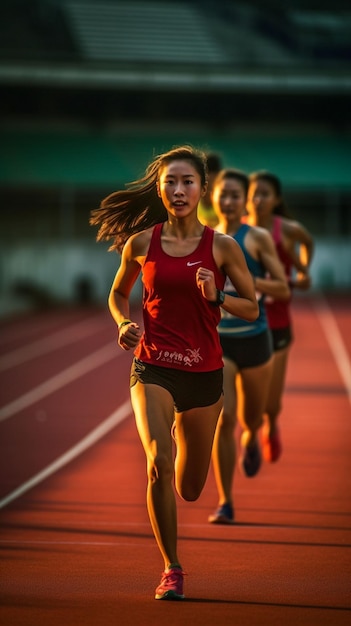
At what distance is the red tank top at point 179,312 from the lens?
20.0 ft

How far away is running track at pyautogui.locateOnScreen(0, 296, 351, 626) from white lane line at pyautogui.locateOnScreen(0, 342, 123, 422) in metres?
0.09

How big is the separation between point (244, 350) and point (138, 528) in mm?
1357

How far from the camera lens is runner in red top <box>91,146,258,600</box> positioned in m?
6.03

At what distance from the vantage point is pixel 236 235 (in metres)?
8.81

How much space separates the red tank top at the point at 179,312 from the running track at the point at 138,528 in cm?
107

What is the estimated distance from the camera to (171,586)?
6012mm

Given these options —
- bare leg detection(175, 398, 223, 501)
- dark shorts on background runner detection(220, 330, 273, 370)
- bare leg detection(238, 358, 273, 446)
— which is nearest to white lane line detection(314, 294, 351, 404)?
bare leg detection(238, 358, 273, 446)

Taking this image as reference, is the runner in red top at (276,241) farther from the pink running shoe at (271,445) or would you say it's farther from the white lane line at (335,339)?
the white lane line at (335,339)

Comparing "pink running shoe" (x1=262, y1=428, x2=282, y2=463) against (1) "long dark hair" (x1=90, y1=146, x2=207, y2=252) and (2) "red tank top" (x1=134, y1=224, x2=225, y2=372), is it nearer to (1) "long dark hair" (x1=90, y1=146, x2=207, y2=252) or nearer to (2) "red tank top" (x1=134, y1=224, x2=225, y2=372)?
(1) "long dark hair" (x1=90, y1=146, x2=207, y2=252)

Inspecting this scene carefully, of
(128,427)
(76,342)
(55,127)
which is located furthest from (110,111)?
(128,427)

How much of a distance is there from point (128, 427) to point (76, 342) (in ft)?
42.5

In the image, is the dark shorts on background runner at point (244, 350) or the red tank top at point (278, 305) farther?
the red tank top at point (278, 305)

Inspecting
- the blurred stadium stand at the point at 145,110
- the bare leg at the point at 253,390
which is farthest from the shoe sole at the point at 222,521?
the blurred stadium stand at the point at 145,110

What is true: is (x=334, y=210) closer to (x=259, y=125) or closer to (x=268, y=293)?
(x=259, y=125)
